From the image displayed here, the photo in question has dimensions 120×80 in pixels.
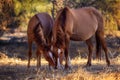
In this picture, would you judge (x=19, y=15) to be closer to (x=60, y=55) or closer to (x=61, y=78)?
(x=60, y=55)

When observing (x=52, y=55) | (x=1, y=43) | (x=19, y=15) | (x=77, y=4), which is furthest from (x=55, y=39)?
(x=1, y=43)

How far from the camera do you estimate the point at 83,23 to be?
10.1 m

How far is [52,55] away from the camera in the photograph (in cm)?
869

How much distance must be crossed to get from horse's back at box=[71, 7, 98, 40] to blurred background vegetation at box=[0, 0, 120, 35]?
3.47m

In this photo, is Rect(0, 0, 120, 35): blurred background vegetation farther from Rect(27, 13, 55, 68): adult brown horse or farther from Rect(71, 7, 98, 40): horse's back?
Rect(71, 7, 98, 40): horse's back

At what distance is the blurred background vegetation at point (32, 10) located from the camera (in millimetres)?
13305

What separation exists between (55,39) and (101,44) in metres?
2.72

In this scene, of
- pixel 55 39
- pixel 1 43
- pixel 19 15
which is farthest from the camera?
pixel 1 43

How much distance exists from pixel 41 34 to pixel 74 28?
1.03 meters

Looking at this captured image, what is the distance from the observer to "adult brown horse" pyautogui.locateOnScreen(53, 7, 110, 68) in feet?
28.5

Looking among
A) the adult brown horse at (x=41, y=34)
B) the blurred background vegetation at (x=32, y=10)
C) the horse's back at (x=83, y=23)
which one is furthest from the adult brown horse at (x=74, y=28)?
the blurred background vegetation at (x=32, y=10)

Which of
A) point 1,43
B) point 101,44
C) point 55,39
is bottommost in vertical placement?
point 1,43

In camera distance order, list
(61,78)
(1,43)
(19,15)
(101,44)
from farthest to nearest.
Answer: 1. (1,43)
2. (19,15)
3. (101,44)
4. (61,78)

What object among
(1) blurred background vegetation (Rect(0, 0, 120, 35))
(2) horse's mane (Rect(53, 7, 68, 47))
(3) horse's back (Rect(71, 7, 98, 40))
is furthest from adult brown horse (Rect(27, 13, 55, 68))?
(1) blurred background vegetation (Rect(0, 0, 120, 35))
